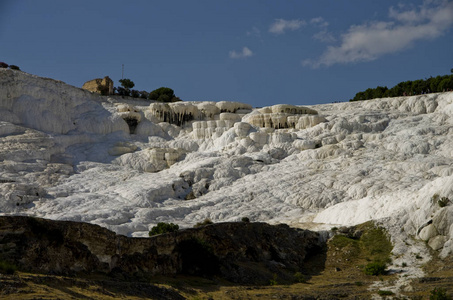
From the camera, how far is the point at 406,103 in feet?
208

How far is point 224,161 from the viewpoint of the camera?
51.8 meters

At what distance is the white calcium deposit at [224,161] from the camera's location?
39062mm

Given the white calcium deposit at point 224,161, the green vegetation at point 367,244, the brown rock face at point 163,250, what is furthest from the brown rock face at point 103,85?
the green vegetation at point 367,244

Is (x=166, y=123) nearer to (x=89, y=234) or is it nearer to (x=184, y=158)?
(x=184, y=158)

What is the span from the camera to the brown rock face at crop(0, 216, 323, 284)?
2172 cm

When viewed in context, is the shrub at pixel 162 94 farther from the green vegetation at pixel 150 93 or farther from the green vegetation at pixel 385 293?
the green vegetation at pixel 385 293

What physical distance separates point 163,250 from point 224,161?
85.9ft

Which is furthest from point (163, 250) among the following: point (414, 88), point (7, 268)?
point (414, 88)

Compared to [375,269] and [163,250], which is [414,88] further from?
[163,250]

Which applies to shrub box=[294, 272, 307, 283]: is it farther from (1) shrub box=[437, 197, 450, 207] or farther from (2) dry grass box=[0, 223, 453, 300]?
(1) shrub box=[437, 197, 450, 207]

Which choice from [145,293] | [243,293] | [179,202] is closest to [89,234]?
[145,293]

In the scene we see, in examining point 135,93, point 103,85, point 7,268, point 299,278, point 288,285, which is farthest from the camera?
point 135,93

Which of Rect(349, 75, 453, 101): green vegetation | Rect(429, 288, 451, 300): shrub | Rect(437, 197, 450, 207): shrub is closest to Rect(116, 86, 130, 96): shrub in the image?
Rect(349, 75, 453, 101): green vegetation

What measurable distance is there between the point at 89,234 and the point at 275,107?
43.5 meters
